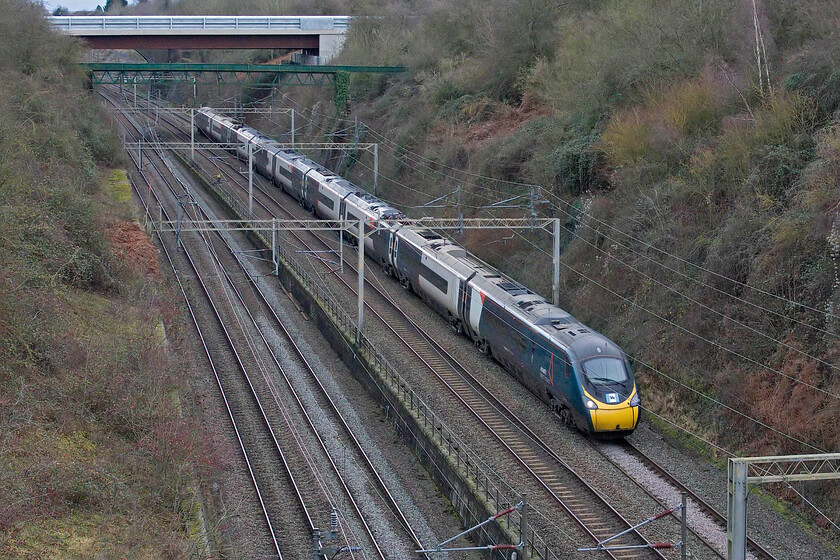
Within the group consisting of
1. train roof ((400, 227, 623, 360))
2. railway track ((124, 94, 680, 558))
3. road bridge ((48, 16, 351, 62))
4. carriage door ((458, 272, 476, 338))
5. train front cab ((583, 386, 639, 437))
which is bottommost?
railway track ((124, 94, 680, 558))

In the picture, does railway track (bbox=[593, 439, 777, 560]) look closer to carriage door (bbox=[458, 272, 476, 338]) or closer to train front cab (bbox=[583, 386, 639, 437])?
train front cab (bbox=[583, 386, 639, 437])

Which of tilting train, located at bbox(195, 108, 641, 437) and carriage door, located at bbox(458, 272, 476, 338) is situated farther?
carriage door, located at bbox(458, 272, 476, 338)

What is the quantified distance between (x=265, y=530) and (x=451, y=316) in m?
13.5

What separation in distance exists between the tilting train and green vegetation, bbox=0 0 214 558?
8247 millimetres

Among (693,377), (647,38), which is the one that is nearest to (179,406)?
(693,377)

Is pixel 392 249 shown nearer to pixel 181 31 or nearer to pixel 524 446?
pixel 524 446

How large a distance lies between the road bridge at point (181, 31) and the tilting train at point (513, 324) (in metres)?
29.4

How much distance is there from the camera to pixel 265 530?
19.0 meters

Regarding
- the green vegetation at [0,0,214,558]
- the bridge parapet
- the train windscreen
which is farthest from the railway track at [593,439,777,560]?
the bridge parapet

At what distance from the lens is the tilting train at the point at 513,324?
71.5 ft

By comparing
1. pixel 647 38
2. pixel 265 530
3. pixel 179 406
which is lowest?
→ pixel 265 530

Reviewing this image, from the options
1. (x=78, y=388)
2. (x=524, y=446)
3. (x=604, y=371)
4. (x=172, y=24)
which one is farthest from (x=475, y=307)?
(x=172, y=24)

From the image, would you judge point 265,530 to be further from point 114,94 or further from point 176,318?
point 114,94

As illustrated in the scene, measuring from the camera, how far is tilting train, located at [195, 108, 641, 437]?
21797 mm
